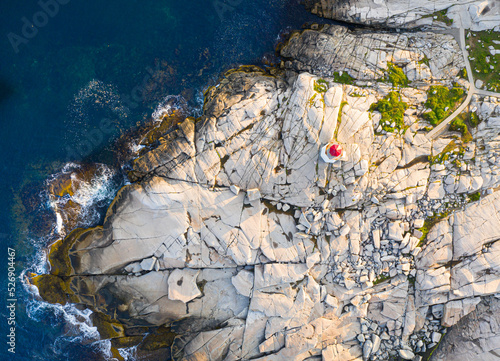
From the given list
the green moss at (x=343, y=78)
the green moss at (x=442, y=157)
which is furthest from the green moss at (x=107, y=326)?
the green moss at (x=442, y=157)

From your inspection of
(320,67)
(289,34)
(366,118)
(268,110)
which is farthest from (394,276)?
(289,34)

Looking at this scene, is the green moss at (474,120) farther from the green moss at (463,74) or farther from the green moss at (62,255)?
the green moss at (62,255)

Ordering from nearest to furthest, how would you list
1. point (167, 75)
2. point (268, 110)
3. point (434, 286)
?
point (434, 286) < point (268, 110) < point (167, 75)

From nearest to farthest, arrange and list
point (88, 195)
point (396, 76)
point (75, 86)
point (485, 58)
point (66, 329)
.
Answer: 1. point (485, 58)
2. point (396, 76)
3. point (75, 86)
4. point (66, 329)
5. point (88, 195)

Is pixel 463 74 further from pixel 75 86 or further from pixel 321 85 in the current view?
pixel 75 86

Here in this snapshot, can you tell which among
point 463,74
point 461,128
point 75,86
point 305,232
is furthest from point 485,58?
point 75,86

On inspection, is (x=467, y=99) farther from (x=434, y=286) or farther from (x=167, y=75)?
(x=167, y=75)

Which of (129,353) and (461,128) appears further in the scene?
(129,353)
